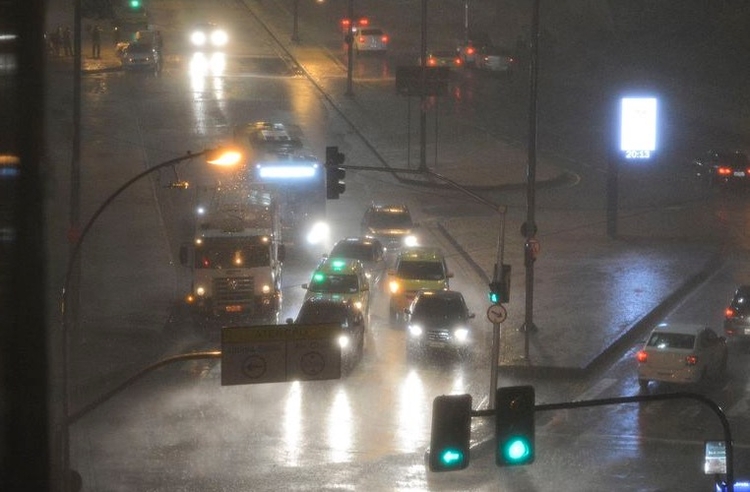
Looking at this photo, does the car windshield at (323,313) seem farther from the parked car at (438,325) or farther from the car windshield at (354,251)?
the car windshield at (354,251)

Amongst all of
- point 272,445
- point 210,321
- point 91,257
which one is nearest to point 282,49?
point 91,257

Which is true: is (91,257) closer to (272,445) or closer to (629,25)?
(272,445)

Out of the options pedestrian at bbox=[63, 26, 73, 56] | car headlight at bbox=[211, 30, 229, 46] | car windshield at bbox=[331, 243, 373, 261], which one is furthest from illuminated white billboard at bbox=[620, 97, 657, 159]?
car headlight at bbox=[211, 30, 229, 46]

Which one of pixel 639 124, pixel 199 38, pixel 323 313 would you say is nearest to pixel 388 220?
pixel 639 124

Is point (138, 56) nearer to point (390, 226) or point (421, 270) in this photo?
point (390, 226)

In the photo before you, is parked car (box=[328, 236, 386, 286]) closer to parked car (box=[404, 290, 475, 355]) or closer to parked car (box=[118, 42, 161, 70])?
parked car (box=[404, 290, 475, 355])

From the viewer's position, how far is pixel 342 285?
1484 inches

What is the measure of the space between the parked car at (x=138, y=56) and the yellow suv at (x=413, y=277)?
115 ft

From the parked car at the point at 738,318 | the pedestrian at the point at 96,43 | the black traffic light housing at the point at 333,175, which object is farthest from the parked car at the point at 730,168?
the pedestrian at the point at 96,43

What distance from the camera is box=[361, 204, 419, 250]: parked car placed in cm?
4578

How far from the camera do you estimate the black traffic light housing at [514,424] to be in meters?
16.2

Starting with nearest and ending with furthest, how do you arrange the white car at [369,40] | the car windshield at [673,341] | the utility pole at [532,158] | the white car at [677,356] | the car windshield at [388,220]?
the white car at [677,356] < the car windshield at [673,341] < the utility pole at [532,158] < the car windshield at [388,220] < the white car at [369,40]

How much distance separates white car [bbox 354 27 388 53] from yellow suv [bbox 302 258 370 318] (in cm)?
4320

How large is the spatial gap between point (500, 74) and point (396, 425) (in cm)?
5051
